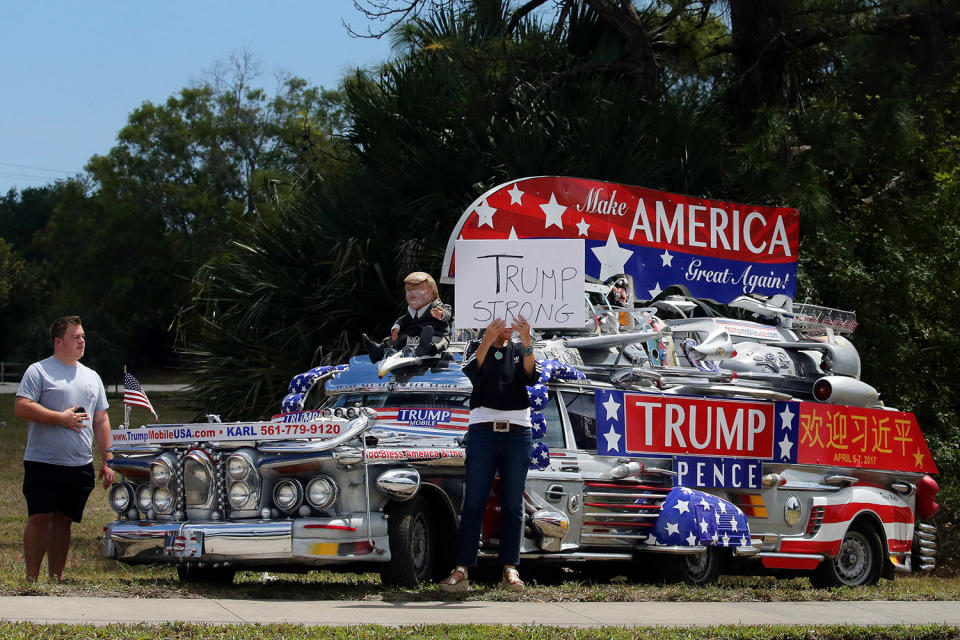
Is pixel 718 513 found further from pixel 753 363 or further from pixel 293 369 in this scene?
pixel 293 369

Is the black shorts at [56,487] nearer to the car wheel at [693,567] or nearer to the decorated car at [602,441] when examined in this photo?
the decorated car at [602,441]

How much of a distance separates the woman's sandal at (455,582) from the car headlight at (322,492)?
2.78ft

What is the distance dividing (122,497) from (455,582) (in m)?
2.29

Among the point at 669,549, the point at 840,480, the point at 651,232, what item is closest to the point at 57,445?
the point at 669,549

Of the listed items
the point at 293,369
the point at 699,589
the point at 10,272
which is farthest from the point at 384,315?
the point at 10,272

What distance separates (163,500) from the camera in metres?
8.03

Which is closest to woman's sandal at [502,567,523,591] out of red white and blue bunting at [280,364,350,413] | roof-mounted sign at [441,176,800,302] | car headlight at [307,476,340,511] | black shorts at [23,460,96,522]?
car headlight at [307,476,340,511]

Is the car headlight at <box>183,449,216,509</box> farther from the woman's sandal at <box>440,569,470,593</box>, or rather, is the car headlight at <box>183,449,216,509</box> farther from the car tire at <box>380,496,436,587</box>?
the woman's sandal at <box>440,569,470,593</box>

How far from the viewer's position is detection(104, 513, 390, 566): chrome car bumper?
749 cm

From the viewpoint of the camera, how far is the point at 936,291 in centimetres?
1680

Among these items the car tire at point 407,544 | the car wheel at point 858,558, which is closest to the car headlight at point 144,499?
the car tire at point 407,544

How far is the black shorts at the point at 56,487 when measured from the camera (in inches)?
334

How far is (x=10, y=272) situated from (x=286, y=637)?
193ft

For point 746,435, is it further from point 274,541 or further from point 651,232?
point 274,541
